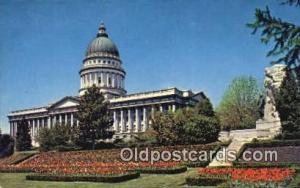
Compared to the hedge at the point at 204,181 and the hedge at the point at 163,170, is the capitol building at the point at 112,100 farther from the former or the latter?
the hedge at the point at 204,181

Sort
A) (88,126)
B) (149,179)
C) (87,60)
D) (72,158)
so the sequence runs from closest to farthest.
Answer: (149,179), (72,158), (88,126), (87,60)

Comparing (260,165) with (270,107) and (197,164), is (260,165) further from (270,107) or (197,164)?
(270,107)

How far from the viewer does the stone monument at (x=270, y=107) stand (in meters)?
40.0

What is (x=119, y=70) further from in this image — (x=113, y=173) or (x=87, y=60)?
(x=113, y=173)

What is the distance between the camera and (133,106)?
283 feet

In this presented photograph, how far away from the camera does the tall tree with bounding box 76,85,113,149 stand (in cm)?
5153

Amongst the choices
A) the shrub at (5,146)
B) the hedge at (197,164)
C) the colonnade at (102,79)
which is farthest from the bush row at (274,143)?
the colonnade at (102,79)

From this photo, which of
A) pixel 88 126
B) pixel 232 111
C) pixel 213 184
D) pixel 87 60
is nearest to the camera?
pixel 213 184

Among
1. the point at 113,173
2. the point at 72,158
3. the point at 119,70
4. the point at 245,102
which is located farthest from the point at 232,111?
the point at 119,70

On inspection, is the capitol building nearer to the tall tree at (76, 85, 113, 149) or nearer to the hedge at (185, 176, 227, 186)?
the tall tree at (76, 85, 113, 149)

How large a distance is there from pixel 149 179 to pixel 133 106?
61619 millimetres

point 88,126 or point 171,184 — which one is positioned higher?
point 88,126

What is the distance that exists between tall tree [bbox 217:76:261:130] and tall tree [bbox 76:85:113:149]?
52.7 feet

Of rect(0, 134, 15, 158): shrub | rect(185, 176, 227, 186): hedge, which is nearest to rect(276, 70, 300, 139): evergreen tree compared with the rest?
rect(185, 176, 227, 186): hedge
